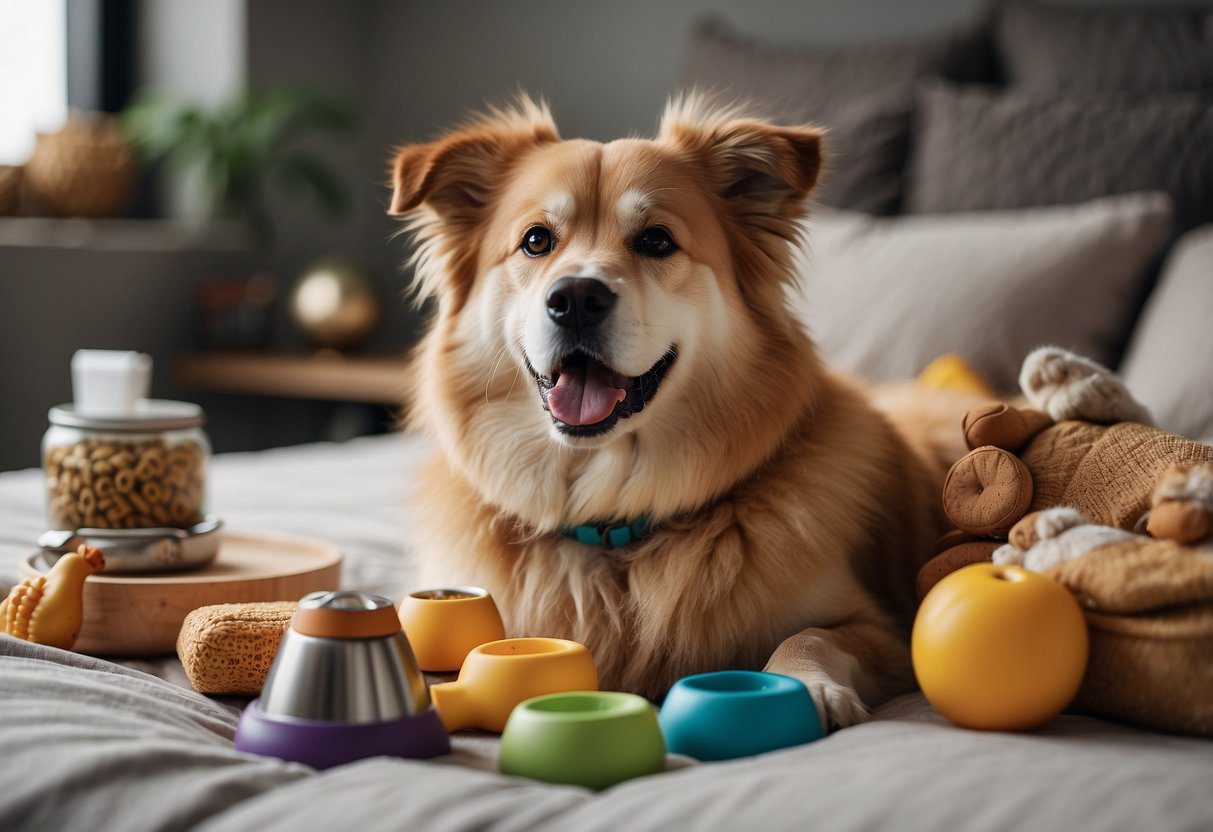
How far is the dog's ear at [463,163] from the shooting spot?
172cm

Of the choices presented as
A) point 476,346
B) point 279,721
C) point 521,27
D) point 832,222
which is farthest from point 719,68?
point 279,721

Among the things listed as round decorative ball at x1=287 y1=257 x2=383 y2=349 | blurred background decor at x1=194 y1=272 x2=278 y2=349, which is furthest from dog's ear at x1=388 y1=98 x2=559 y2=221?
blurred background decor at x1=194 y1=272 x2=278 y2=349

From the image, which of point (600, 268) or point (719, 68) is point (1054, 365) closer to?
point (600, 268)

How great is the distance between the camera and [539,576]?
1.58 m

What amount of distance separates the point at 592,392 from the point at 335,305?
104 inches

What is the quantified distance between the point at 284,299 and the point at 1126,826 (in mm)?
4121

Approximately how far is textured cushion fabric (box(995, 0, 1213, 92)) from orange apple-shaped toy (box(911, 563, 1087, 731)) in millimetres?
2245

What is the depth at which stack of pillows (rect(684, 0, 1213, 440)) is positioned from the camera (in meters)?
2.38

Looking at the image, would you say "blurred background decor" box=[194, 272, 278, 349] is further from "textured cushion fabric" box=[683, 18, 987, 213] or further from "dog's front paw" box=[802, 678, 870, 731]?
"dog's front paw" box=[802, 678, 870, 731]

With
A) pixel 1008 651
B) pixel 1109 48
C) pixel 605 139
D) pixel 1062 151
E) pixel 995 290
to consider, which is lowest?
pixel 1008 651

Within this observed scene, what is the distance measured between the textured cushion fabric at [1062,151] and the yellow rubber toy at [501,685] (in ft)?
6.42

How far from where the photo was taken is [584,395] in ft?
5.22

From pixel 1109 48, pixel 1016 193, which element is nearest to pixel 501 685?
pixel 1016 193

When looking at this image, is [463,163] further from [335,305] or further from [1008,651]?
[335,305]
